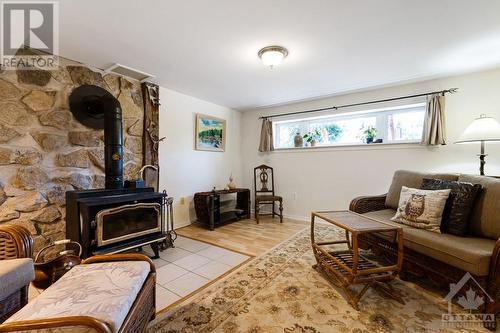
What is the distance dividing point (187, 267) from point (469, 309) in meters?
2.25

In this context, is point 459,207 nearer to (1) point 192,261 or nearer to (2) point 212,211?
(1) point 192,261

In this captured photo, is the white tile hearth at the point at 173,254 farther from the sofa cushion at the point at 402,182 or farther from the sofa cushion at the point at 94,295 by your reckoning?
the sofa cushion at the point at 402,182

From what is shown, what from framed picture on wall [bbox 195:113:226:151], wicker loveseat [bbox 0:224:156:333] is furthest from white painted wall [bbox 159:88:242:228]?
wicker loveseat [bbox 0:224:156:333]

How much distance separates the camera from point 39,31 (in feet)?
6.23

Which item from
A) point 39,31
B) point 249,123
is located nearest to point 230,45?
point 39,31

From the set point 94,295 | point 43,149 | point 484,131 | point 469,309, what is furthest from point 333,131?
point 43,149

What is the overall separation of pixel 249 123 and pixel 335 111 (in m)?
1.77

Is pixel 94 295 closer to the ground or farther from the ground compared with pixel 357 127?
closer to the ground

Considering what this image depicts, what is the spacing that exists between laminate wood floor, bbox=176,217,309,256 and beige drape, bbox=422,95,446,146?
2.10 m

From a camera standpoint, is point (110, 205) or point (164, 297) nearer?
point (164, 297)

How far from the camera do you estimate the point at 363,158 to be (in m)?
3.46

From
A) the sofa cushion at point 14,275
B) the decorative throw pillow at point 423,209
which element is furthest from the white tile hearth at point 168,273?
the decorative throw pillow at point 423,209

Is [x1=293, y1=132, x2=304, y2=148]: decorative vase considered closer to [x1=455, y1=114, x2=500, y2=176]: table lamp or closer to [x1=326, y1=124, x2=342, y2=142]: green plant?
[x1=326, y1=124, x2=342, y2=142]: green plant

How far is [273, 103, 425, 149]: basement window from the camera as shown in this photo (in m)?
3.23
